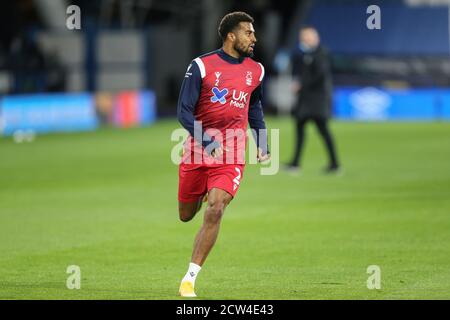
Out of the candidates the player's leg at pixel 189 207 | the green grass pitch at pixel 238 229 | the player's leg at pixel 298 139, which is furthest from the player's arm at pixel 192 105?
the player's leg at pixel 298 139

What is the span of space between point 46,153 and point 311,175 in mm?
6637

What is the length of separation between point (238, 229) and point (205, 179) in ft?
13.0

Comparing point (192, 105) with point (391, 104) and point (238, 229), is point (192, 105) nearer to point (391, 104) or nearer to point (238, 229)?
point (238, 229)

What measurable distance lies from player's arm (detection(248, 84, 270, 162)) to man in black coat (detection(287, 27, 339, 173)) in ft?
30.7

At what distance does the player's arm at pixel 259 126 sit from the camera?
10.1 metres

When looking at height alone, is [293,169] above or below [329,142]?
below

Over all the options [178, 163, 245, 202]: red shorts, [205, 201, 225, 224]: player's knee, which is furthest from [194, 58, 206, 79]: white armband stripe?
[205, 201, 225, 224]: player's knee

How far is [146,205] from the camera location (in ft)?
51.8

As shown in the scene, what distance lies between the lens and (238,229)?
13.6 m

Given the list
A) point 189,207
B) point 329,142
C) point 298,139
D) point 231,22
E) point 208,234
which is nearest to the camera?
point 208,234

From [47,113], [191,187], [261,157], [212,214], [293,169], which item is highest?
[261,157]

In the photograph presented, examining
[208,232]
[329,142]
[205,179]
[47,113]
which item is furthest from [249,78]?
[47,113]

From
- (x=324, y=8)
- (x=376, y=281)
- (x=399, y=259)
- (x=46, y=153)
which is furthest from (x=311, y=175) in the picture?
(x=324, y=8)

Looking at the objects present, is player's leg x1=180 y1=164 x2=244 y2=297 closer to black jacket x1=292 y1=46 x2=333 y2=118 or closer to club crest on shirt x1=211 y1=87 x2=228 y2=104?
club crest on shirt x1=211 y1=87 x2=228 y2=104
